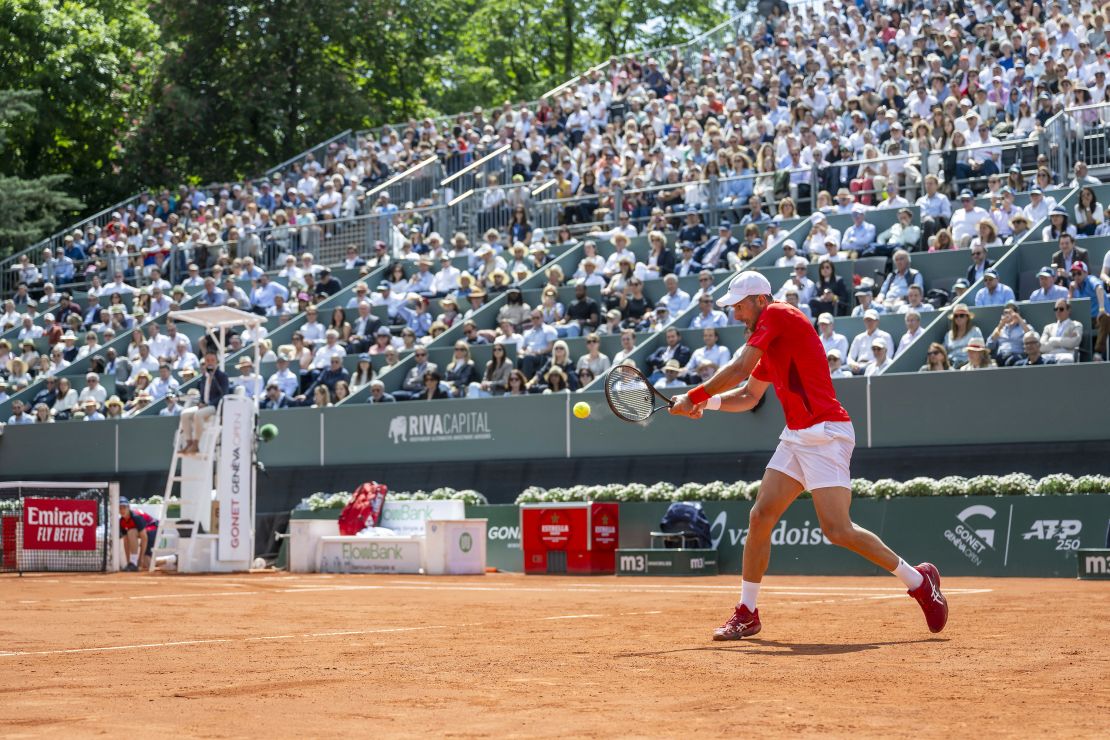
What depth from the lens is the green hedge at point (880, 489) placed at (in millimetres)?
17344

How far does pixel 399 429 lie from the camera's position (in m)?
23.7

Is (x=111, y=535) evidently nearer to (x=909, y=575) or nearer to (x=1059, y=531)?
(x=1059, y=531)

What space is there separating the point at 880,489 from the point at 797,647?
34.4 ft

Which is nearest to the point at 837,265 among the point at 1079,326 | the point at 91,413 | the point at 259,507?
the point at 1079,326

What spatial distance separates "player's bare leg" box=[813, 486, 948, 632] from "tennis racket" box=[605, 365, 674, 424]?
1.28 metres

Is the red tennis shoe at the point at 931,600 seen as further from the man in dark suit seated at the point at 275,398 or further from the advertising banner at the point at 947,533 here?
the man in dark suit seated at the point at 275,398

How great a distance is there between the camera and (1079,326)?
18.4m

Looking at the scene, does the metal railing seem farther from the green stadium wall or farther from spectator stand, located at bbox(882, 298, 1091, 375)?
the green stadium wall

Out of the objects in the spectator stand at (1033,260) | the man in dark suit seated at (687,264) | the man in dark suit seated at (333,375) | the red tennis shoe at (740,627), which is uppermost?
the man in dark suit seated at (687,264)

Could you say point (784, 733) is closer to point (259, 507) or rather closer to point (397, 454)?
point (397, 454)

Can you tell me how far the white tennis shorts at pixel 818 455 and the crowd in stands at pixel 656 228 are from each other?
34.4ft

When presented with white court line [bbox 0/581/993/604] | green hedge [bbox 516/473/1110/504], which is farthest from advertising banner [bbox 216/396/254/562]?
white court line [bbox 0/581/993/604]

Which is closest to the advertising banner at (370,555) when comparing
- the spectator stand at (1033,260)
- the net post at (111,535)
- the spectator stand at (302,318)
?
the net post at (111,535)

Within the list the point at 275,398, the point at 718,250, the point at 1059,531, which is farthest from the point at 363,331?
the point at 1059,531
